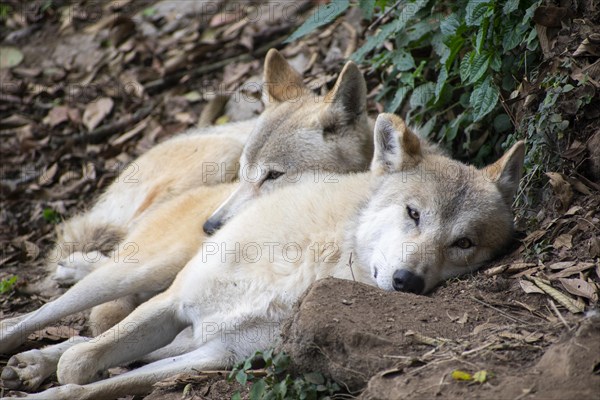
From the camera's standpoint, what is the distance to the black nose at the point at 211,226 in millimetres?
4980

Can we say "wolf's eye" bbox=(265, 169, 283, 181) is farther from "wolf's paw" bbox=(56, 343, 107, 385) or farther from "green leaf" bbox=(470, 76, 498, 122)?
"wolf's paw" bbox=(56, 343, 107, 385)

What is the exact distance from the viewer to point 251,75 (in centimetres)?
823

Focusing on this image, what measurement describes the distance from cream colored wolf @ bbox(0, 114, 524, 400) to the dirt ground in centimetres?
20

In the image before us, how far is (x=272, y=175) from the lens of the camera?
566 centimetres

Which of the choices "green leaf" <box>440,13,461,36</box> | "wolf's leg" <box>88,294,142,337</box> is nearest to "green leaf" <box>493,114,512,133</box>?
"green leaf" <box>440,13,461,36</box>

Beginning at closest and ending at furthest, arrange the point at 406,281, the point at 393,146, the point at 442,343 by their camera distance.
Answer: the point at 442,343 → the point at 406,281 → the point at 393,146

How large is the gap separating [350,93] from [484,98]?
109 centimetres

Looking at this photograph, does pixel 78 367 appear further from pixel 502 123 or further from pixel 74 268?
pixel 502 123

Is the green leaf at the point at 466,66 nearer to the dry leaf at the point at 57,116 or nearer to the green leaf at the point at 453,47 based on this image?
the green leaf at the point at 453,47

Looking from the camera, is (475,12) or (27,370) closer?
(27,370)

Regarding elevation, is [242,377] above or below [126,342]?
above

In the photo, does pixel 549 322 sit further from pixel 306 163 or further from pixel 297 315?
pixel 306 163

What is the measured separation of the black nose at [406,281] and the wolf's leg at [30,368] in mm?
2288

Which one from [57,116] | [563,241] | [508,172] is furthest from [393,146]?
[57,116]
